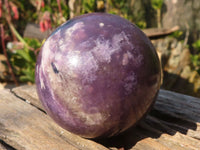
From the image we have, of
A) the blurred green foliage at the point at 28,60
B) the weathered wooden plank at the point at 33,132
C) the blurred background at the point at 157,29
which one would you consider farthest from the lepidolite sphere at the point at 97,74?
the blurred background at the point at 157,29

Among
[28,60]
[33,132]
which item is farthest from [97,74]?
[28,60]

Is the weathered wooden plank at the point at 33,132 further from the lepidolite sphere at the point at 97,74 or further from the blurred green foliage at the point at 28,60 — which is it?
the blurred green foliage at the point at 28,60

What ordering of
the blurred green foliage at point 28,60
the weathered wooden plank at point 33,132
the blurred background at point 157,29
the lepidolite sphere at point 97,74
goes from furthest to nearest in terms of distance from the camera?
1. the blurred background at point 157,29
2. the blurred green foliage at point 28,60
3. the weathered wooden plank at point 33,132
4. the lepidolite sphere at point 97,74

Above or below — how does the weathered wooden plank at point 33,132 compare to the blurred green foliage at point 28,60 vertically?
above

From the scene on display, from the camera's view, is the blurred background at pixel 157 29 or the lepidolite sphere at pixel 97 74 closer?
the lepidolite sphere at pixel 97 74

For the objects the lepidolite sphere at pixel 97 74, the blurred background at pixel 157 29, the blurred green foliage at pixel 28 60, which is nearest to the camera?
the lepidolite sphere at pixel 97 74

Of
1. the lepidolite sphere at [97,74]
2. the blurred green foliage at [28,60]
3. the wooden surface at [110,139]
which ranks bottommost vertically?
the blurred green foliage at [28,60]
